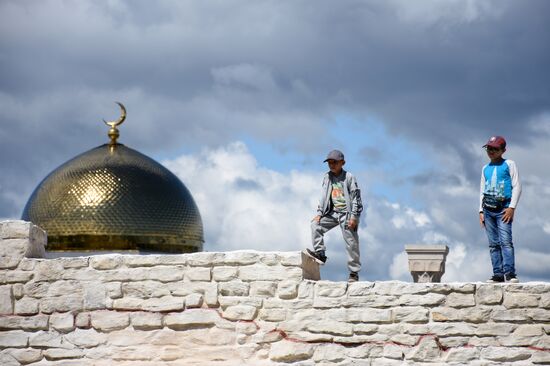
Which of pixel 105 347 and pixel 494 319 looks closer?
pixel 494 319

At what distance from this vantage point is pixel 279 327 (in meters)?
9.58

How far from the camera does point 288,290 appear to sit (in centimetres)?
958

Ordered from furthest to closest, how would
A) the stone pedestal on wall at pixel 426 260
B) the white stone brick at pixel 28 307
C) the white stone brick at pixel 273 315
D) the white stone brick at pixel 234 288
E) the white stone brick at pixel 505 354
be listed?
the stone pedestal on wall at pixel 426 260 → the white stone brick at pixel 28 307 → the white stone brick at pixel 234 288 → the white stone brick at pixel 273 315 → the white stone brick at pixel 505 354

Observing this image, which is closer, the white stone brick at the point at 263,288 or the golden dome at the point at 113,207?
the white stone brick at the point at 263,288

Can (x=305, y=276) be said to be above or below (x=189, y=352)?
above

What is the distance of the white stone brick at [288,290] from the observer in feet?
31.4

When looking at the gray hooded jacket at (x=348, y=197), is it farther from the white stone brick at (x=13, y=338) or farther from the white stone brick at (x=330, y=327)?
the white stone brick at (x=13, y=338)

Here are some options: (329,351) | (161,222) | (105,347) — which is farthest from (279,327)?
(161,222)

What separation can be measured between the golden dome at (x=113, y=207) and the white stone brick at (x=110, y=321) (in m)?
7.95

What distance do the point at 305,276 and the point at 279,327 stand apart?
0.55 metres

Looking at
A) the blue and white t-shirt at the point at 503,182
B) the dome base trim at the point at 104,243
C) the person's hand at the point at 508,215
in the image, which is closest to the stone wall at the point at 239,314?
the person's hand at the point at 508,215

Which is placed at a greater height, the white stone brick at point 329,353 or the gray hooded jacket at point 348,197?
the gray hooded jacket at point 348,197

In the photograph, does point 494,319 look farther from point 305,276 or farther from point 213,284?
point 213,284

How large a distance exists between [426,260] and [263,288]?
3.54 meters
